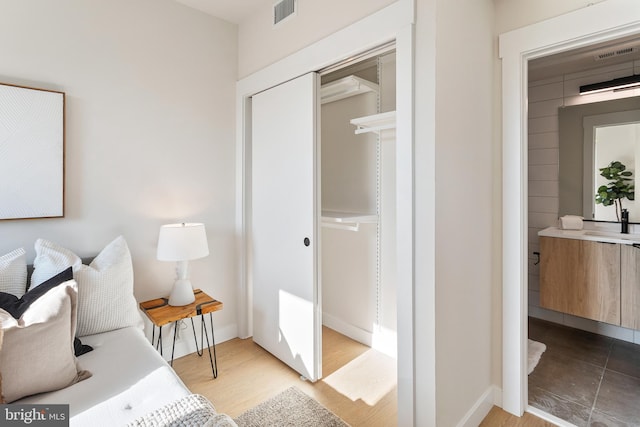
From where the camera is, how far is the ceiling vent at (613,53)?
2510 millimetres

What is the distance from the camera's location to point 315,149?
212 cm

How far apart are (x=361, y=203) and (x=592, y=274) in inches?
74.1

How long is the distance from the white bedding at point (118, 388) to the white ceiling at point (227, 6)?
92.8 inches

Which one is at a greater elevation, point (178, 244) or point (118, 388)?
point (178, 244)

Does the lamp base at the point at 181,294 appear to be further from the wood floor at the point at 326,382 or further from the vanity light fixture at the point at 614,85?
the vanity light fixture at the point at 614,85

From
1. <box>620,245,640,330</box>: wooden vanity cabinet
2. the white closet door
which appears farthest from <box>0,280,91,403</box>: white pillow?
<box>620,245,640,330</box>: wooden vanity cabinet

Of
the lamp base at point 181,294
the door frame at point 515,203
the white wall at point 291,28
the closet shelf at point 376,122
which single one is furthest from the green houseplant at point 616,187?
the lamp base at point 181,294

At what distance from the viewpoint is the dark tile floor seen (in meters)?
1.88

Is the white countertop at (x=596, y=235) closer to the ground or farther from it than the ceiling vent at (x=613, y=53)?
closer to the ground

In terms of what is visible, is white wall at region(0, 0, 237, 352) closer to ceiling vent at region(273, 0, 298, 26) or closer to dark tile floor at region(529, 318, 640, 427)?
ceiling vent at region(273, 0, 298, 26)

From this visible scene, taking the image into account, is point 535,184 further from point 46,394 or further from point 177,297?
point 46,394

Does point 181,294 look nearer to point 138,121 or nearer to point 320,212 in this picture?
point 320,212

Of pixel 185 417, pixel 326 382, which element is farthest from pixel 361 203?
pixel 185 417

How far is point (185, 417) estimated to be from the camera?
1.03 metres
